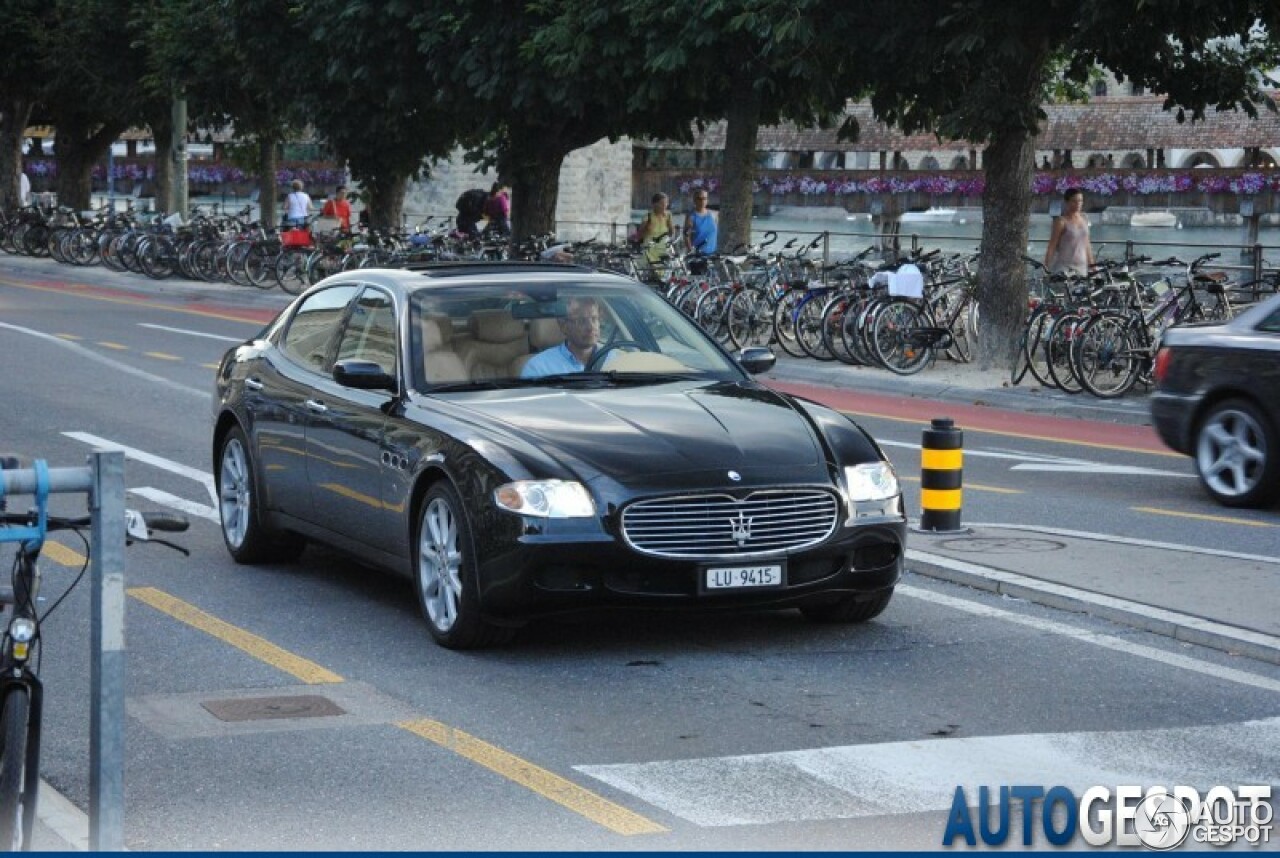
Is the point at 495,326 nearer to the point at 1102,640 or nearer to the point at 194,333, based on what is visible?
the point at 1102,640

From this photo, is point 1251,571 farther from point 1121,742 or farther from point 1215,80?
point 1215,80

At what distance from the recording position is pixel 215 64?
4284 centimetres

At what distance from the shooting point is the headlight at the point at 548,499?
29.5ft

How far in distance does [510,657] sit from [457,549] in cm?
46

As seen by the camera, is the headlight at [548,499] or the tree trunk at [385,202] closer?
the headlight at [548,499]

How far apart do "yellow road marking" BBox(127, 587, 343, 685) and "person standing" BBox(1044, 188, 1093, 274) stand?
17.5 metres

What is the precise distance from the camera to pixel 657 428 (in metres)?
9.40

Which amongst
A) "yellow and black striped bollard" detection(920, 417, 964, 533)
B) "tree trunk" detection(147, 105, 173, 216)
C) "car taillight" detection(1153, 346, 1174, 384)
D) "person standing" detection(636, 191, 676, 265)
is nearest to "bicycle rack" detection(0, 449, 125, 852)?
"yellow and black striped bollard" detection(920, 417, 964, 533)

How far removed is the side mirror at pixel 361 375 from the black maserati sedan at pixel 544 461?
0.01 m

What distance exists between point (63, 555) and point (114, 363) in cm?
1239

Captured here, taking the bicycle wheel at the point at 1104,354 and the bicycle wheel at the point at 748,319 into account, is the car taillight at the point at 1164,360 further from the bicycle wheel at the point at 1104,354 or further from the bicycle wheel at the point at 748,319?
the bicycle wheel at the point at 748,319

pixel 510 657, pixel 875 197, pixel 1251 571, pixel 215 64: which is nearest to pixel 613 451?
pixel 510 657

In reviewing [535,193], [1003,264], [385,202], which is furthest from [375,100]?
[1003,264]

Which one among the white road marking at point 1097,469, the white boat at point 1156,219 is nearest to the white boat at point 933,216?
the white boat at point 1156,219
